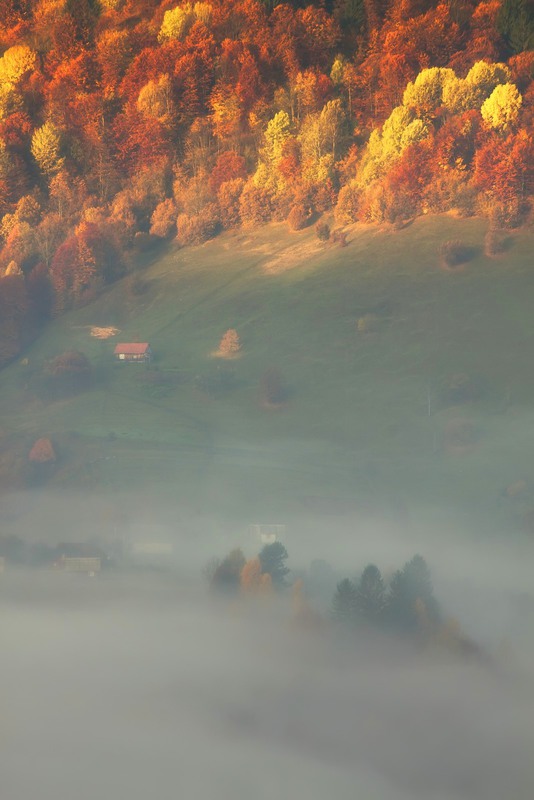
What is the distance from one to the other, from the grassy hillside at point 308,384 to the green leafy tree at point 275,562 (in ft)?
3.46

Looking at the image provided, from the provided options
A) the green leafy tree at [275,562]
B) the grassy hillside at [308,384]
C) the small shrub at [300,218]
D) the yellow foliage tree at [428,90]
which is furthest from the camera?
the yellow foliage tree at [428,90]

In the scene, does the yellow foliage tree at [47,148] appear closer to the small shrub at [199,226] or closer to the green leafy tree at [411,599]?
the small shrub at [199,226]

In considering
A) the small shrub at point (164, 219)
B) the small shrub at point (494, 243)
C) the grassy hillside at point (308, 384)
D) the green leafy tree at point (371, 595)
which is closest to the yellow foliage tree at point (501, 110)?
the grassy hillside at point (308, 384)

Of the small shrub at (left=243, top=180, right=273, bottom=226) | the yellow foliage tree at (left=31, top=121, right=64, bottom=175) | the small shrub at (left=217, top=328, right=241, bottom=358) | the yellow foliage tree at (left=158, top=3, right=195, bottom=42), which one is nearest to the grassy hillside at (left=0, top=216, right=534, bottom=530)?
the small shrub at (left=217, top=328, right=241, bottom=358)

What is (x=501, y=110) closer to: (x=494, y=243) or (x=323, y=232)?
(x=494, y=243)

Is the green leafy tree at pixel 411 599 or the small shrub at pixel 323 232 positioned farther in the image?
the small shrub at pixel 323 232

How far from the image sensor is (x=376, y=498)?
109ft

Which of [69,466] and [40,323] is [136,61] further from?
[69,466]

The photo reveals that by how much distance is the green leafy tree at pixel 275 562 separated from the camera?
1257 inches

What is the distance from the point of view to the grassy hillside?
110 ft

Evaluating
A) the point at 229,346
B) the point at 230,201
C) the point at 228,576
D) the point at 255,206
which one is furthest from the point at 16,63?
the point at 228,576

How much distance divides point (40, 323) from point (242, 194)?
22.8 ft

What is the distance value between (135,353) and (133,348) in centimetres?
18

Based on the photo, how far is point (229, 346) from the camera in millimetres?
36719
